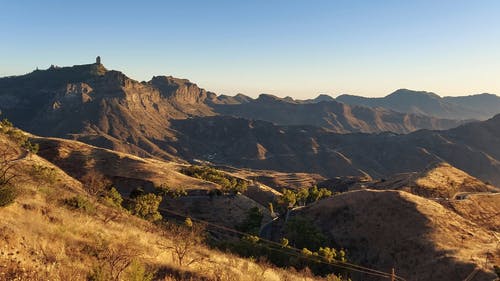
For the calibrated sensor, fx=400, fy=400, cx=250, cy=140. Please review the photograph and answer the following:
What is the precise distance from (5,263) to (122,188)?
70453mm

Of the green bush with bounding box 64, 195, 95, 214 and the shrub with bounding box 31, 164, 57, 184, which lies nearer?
the green bush with bounding box 64, 195, 95, 214

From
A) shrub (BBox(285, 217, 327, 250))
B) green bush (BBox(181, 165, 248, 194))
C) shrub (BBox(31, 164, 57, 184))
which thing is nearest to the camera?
shrub (BBox(31, 164, 57, 184))

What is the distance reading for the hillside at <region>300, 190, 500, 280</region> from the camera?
48250 mm

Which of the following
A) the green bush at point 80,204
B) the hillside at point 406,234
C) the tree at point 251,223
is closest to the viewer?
the green bush at point 80,204

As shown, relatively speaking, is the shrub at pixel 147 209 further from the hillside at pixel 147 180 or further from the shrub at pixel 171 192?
the shrub at pixel 171 192

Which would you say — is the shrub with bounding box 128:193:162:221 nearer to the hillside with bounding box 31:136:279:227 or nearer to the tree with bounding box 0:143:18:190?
the hillside with bounding box 31:136:279:227

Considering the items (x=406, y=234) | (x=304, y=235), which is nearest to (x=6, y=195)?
(x=304, y=235)

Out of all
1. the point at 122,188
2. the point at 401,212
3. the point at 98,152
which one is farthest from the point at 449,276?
the point at 98,152

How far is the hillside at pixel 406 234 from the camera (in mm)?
48250

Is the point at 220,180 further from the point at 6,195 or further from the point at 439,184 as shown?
the point at 6,195

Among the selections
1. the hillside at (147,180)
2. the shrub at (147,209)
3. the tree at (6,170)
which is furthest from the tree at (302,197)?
the tree at (6,170)

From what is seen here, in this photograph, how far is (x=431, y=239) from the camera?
54062 millimetres

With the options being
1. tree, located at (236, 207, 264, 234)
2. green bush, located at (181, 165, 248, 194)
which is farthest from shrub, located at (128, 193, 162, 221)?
green bush, located at (181, 165, 248, 194)

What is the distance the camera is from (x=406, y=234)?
56.8 metres
